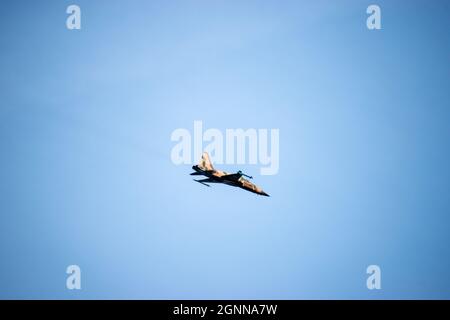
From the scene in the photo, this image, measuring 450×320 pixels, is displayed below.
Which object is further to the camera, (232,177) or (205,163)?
(232,177)

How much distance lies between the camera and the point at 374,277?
49.3m

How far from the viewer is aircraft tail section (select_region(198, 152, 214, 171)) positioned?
38.1 meters

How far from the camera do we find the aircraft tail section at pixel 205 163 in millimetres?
38144

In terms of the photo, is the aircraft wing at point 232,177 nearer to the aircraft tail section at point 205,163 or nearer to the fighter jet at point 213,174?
the fighter jet at point 213,174

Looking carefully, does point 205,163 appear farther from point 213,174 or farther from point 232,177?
point 232,177

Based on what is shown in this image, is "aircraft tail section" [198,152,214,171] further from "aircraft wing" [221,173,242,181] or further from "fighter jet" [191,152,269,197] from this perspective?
"aircraft wing" [221,173,242,181]

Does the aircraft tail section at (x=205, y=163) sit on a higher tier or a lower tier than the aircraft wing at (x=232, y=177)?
higher

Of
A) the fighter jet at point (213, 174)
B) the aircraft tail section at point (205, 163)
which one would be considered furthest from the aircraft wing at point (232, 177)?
the aircraft tail section at point (205, 163)

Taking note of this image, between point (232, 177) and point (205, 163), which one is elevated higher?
point (205, 163)

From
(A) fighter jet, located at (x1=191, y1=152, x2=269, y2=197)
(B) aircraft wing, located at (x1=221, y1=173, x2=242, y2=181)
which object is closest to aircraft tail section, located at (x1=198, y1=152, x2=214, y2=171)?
(A) fighter jet, located at (x1=191, y1=152, x2=269, y2=197)

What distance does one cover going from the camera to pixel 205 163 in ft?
126

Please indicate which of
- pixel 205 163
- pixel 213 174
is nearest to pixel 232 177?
pixel 213 174
